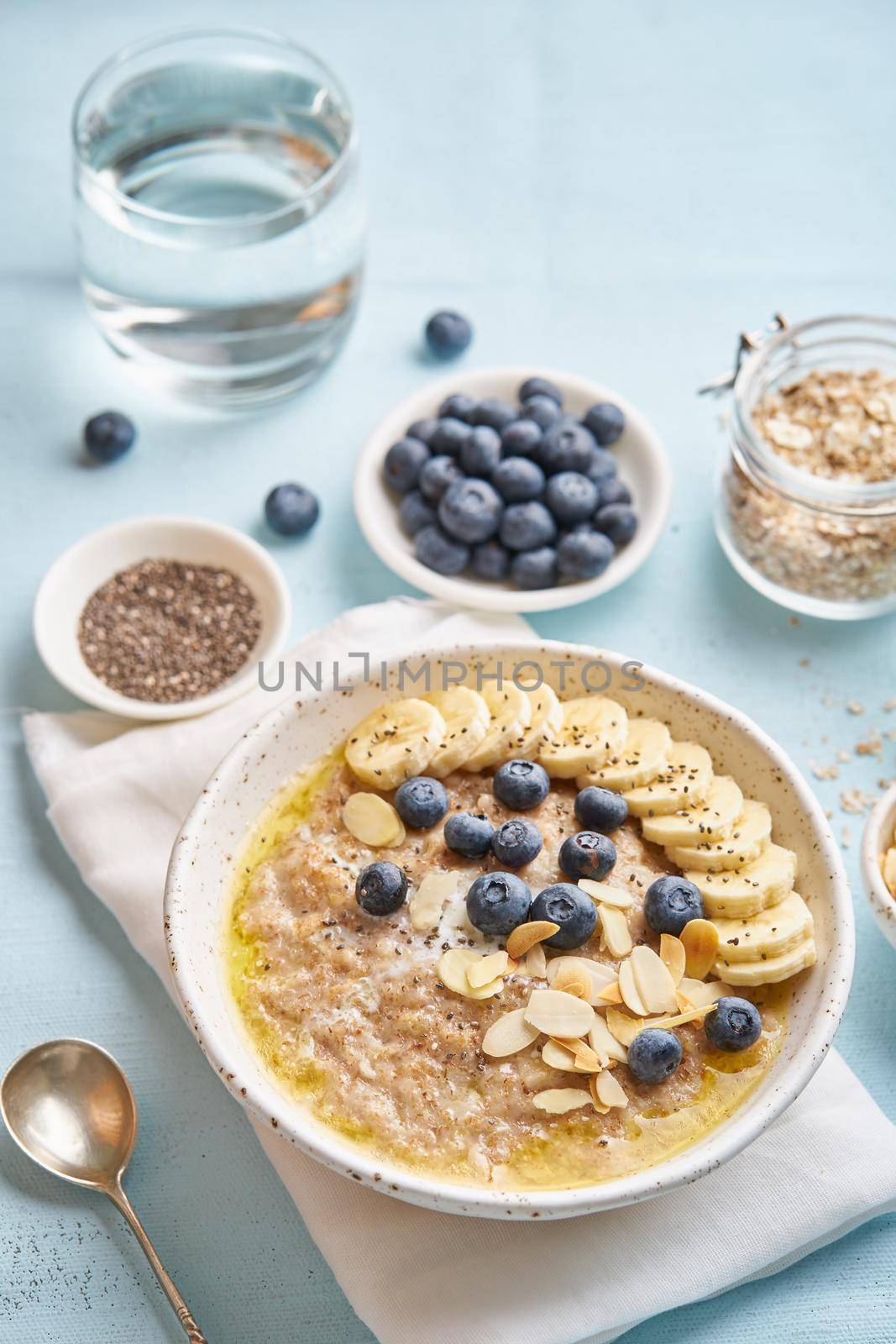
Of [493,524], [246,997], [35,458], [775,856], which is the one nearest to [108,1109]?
[246,997]

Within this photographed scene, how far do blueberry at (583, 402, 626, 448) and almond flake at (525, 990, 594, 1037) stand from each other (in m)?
1.68

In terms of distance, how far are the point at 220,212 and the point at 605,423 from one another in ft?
4.13

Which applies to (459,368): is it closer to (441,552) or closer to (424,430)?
(424,430)

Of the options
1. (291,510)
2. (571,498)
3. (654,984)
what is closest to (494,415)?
(571,498)

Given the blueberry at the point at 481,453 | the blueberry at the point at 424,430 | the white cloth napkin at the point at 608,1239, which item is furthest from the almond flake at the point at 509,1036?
the blueberry at the point at 424,430

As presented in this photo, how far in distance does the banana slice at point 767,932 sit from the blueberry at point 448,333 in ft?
6.47

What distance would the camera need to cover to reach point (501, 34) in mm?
4469

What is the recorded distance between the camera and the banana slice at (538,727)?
8.23 feet

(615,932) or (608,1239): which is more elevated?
(615,932)

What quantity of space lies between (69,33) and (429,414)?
2.11 meters

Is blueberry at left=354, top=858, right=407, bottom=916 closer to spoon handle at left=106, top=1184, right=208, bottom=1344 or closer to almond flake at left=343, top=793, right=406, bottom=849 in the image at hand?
almond flake at left=343, top=793, right=406, bottom=849

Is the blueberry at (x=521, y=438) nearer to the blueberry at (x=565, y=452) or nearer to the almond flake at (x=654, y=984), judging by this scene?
the blueberry at (x=565, y=452)

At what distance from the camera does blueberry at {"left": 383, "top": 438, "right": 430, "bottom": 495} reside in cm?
332

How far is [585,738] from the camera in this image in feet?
8.25
